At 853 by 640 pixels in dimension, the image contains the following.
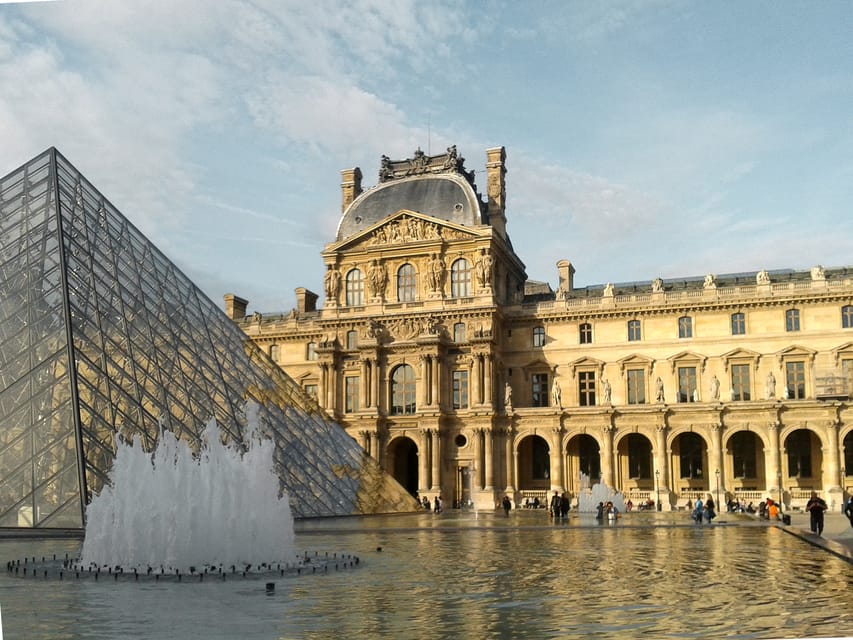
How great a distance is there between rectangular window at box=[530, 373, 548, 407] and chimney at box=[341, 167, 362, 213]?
15152 millimetres

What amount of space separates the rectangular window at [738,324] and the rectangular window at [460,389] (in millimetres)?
13702

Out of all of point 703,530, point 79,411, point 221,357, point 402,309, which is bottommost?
point 703,530

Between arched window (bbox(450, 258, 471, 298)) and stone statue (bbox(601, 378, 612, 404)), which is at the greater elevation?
arched window (bbox(450, 258, 471, 298))

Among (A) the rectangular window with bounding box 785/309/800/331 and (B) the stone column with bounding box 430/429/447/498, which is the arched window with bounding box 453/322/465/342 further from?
(A) the rectangular window with bounding box 785/309/800/331

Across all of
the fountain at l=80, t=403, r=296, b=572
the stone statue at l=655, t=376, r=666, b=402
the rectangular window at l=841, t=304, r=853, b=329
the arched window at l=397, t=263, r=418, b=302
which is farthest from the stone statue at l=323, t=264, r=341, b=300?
the fountain at l=80, t=403, r=296, b=572

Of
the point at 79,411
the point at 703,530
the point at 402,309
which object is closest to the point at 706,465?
the point at 402,309

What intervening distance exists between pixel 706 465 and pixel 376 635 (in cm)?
4183

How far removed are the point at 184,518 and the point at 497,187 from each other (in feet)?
135

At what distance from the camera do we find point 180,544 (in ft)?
47.8

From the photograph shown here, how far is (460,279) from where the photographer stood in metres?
50.7

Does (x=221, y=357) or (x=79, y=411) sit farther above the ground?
(x=221, y=357)

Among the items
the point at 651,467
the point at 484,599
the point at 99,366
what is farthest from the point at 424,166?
the point at 484,599

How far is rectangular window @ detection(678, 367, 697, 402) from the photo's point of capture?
4797 centimetres

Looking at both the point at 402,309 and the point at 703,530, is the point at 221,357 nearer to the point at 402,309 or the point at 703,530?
the point at 703,530
